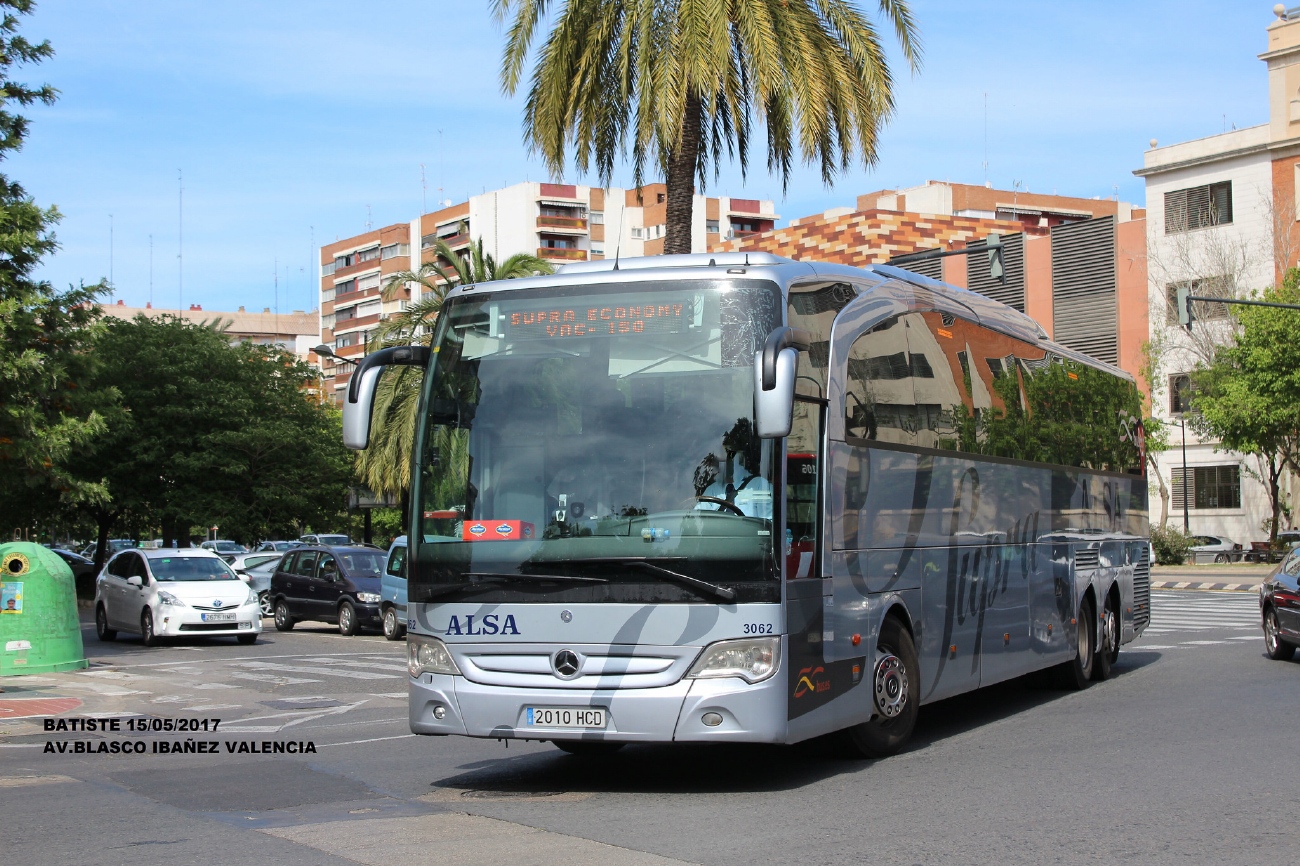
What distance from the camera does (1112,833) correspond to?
760 centimetres

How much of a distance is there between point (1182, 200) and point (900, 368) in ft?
183

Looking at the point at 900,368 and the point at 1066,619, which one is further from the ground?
the point at 900,368

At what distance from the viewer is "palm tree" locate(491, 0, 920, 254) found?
67.4 ft

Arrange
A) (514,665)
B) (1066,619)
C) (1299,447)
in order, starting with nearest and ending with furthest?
(514,665) < (1066,619) < (1299,447)

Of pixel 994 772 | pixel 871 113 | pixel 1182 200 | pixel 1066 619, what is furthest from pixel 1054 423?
pixel 1182 200

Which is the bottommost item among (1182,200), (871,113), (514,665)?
(514,665)

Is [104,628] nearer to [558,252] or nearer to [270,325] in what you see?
[558,252]

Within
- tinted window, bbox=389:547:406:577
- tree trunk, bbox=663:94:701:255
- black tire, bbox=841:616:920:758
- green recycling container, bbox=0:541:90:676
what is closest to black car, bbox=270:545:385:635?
tinted window, bbox=389:547:406:577

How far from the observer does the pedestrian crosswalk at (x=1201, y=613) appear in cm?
2431

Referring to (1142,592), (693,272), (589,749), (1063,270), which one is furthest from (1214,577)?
(693,272)

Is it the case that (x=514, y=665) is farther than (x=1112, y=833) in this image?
Yes

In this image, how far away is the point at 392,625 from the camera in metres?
25.4

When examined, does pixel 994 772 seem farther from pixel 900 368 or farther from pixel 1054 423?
Result: pixel 1054 423

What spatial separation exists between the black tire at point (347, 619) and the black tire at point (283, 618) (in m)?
1.94
